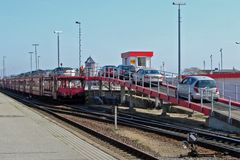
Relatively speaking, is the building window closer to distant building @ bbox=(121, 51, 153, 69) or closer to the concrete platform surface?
distant building @ bbox=(121, 51, 153, 69)

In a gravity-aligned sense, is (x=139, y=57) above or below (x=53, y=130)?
above

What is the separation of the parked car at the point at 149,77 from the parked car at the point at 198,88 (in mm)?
6481

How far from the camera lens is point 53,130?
2045 centimetres

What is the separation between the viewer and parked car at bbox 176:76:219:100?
94.0ft

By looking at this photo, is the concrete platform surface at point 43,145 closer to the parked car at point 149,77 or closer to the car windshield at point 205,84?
the car windshield at point 205,84

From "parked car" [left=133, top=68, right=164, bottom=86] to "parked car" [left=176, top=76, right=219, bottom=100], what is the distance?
648 centimetres

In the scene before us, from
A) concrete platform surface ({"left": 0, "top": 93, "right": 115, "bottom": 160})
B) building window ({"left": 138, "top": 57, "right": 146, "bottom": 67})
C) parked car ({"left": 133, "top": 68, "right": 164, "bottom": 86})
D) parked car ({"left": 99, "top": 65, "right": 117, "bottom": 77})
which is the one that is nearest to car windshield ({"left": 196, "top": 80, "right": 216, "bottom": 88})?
parked car ({"left": 133, "top": 68, "right": 164, "bottom": 86})

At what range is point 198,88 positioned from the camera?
29156 mm

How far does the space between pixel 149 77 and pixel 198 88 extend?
9.02 m

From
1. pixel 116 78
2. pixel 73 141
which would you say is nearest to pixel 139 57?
pixel 116 78

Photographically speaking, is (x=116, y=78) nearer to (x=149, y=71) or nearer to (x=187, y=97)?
(x=149, y=71)

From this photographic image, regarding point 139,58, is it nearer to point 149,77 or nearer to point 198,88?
point 149,77

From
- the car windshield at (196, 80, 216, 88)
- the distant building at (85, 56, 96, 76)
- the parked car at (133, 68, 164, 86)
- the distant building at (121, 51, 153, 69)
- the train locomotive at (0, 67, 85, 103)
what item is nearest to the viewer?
the car windshield at (196, 80, 216, 88)

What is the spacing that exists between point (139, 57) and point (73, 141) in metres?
46.5
